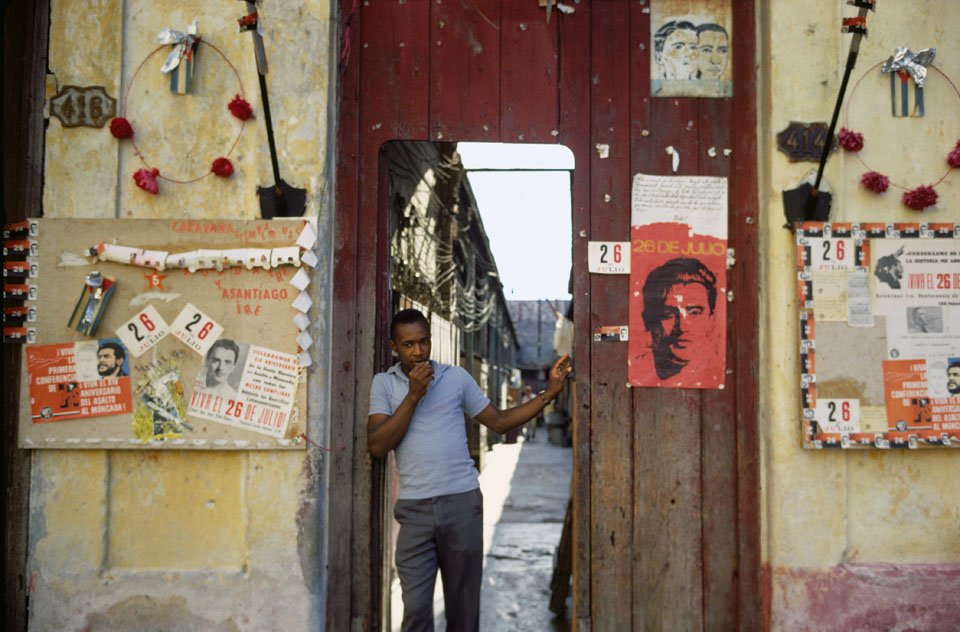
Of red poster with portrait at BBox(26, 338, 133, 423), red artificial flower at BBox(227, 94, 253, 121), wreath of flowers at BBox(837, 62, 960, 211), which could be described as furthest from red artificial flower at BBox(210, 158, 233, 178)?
wreath of flowers at BBox(837, 62, 960, 211)

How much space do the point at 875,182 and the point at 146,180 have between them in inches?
140

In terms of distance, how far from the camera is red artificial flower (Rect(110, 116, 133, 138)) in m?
3.67

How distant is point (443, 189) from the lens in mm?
9648

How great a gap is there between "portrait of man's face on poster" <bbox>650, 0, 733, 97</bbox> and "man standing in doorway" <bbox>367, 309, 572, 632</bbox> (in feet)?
5.68

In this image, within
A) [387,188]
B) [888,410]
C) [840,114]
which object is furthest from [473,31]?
[888,410]

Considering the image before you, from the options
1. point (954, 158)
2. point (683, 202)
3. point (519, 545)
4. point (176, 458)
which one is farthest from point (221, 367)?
point (519, 545)

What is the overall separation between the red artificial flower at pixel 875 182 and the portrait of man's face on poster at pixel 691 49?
794 mm

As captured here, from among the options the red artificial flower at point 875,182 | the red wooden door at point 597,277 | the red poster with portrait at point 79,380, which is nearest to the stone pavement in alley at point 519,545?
the red wooden door at point 597,277

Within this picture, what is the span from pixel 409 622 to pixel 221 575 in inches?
37.4

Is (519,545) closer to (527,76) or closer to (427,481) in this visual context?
(427,481)

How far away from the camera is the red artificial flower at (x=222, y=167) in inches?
145

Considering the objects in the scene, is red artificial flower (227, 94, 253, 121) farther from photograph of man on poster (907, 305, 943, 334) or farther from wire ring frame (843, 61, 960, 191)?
photograph of man on poster (907, 305, 943, 334)

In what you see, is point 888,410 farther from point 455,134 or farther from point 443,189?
point 443,189

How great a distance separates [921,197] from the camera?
3.68 m
